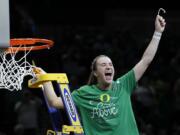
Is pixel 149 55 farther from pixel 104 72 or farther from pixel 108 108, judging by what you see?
pixel 108 108

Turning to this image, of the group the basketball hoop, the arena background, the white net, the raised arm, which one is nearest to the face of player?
the raised arm

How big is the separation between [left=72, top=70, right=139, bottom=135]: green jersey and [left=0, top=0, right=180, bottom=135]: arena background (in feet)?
11.5

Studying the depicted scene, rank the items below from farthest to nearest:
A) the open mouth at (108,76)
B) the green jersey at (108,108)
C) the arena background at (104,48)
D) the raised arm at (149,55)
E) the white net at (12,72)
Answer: the arena background at (104,48) → the white net at (12,72) → the raised arm at (149,55) → the open mouth at (108,76) → the green jersey at (108,108)

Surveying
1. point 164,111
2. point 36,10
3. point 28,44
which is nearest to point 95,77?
point 28,44

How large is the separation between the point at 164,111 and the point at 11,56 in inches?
243

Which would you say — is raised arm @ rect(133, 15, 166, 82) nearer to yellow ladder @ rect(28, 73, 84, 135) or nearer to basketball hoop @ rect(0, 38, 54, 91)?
yellow ladder @ rect(28, 73, 84, 135)

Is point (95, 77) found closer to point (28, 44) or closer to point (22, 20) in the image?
point (28, 44)

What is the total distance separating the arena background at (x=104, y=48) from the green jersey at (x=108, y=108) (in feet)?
11.5

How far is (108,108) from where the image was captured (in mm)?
7055

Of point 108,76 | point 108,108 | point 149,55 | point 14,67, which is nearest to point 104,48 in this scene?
point 14,67

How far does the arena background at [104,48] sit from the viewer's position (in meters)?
12.5

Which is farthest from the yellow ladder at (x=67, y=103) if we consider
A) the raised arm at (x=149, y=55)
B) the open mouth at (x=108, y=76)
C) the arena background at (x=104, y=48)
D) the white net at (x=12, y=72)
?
the arena background at (x=104, y=48)

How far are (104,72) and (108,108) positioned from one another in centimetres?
37

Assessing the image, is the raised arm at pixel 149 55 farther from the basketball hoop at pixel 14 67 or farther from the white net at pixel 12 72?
the white net at pixel 12 72
